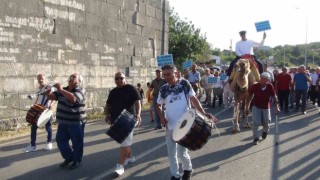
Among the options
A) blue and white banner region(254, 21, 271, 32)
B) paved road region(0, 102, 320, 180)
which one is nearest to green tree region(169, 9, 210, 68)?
blue and white banner region(254, 21, 271, 32)

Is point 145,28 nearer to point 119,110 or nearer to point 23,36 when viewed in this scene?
point 23,36

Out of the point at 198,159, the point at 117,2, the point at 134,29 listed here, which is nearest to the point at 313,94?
the point at 134,29

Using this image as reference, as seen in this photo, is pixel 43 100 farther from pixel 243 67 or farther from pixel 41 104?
pixel 243 67

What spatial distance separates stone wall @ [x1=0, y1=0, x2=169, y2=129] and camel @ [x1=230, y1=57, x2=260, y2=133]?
5490mm

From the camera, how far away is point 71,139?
7.49 m

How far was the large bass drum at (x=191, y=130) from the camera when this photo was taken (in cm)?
594

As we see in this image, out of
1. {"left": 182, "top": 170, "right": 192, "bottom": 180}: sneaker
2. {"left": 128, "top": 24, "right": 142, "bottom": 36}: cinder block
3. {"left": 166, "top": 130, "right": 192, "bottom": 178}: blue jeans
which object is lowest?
{"left": 182, "top": 170, "right": 192, "bottom": 180}: sneaker

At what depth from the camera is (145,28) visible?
1856cm

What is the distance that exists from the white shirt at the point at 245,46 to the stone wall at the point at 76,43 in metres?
5.17

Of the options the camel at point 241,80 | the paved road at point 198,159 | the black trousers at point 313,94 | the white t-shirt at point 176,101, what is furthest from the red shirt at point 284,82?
the white t-shirt at point 176,101

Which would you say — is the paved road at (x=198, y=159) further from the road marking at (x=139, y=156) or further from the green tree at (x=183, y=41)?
the green tree at (x=183, y=41)

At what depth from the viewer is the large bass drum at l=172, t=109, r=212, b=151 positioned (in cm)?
594

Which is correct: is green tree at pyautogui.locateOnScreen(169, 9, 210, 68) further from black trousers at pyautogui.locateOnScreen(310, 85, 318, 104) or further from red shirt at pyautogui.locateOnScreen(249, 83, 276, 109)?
red shirt at pyautogui.locateOnScreen(249, 83, 276, 109)

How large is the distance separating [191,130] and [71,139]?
257 cm
